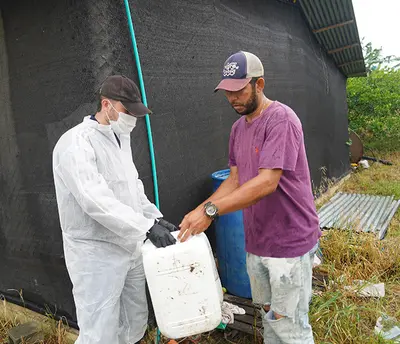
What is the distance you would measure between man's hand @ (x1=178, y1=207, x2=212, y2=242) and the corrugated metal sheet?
2.96m

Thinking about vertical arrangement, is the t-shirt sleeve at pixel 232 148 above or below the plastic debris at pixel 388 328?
above

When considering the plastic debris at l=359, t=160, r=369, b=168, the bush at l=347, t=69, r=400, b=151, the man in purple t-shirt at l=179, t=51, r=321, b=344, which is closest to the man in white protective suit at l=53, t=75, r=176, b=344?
the man in purple t-shirt at l=179, t=51, r=321, b=344

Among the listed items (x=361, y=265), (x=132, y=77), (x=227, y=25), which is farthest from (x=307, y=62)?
(x=132, y=77)

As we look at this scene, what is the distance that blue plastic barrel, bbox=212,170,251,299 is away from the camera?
3.01 meters

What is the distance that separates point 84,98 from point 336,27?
6401mm

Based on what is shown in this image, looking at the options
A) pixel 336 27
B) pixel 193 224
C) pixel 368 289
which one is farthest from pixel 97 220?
pixel 336 27

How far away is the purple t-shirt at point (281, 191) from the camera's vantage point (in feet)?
6.01

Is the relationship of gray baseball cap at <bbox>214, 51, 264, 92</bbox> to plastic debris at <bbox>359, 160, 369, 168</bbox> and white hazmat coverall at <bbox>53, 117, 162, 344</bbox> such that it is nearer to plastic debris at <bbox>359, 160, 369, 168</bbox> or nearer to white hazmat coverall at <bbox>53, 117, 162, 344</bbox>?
white hazmat coverall at <bbox>53, 117, 162, 344</bbox>

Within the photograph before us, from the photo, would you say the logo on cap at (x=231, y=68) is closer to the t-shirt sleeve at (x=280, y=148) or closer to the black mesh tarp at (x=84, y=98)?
the t-shirt sleeve at (x=280, y=148)

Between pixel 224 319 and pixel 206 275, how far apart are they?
3.97ft

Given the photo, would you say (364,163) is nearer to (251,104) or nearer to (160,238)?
(251,104)

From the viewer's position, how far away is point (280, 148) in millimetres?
1799

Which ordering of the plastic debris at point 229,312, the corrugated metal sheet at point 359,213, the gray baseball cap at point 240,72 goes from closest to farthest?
1. the gray baseball cap at point 240,72
2. the plastic debris at point 229,312
3. the corrugated metal sheet at point 359,213

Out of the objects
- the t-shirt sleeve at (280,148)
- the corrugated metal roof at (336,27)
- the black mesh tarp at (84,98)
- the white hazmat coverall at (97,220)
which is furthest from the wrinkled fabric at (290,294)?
the corrugated metal roof at (336,27)
